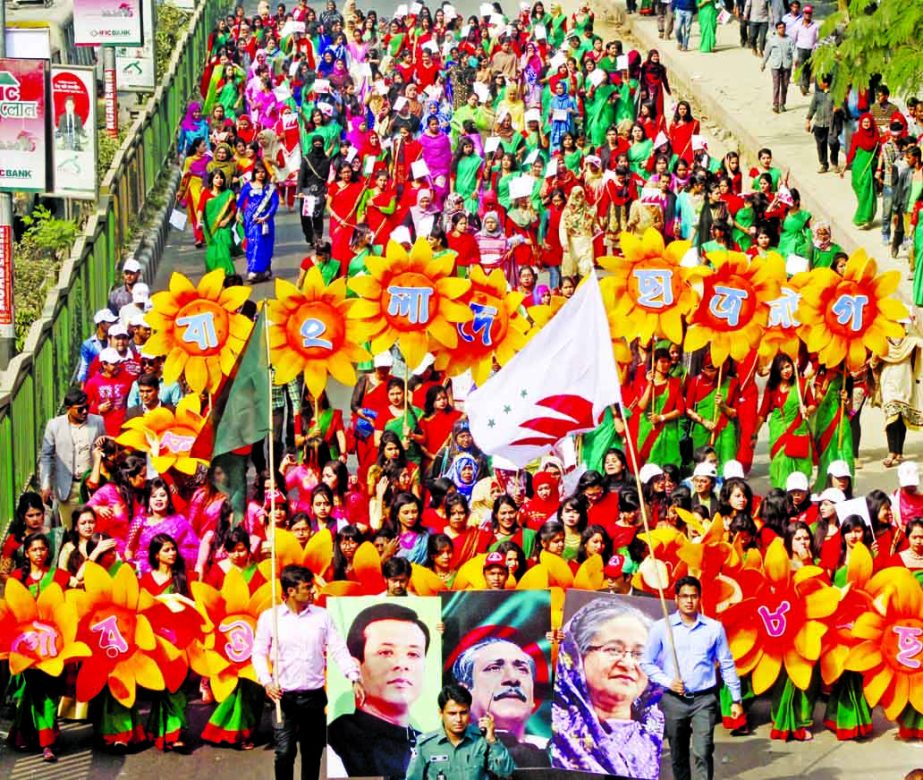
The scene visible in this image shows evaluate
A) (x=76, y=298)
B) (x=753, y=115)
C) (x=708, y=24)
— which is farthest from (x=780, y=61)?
(x=76, y=298)

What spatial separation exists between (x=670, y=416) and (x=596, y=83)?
11.6 m

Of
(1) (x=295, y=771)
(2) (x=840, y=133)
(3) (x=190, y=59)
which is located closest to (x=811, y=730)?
(1) (x=295, y=771)

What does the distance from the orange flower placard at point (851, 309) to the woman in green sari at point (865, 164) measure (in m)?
7.67

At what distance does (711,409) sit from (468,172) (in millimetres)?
7702

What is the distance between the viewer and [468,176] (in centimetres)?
2589

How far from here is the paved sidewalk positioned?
26422mm

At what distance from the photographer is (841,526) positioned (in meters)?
15.5

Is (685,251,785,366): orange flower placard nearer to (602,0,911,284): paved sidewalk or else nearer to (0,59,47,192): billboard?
(0,59,47,192): billboard

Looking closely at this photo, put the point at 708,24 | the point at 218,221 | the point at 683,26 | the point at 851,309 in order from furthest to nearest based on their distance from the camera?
1. the point at 683,26
2. the point at 708,24
3. the point at 218,221
4. the point at 851,309

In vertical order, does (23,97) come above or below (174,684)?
above

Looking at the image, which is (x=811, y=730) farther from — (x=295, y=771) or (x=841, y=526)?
(x=295, y=771)

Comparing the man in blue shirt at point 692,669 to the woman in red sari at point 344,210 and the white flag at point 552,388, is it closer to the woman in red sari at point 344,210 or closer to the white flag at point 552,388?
the white flag at point 552,388

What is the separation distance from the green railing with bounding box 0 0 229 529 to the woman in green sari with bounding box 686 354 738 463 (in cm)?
464

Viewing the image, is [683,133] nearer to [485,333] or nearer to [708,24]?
[485,333]
